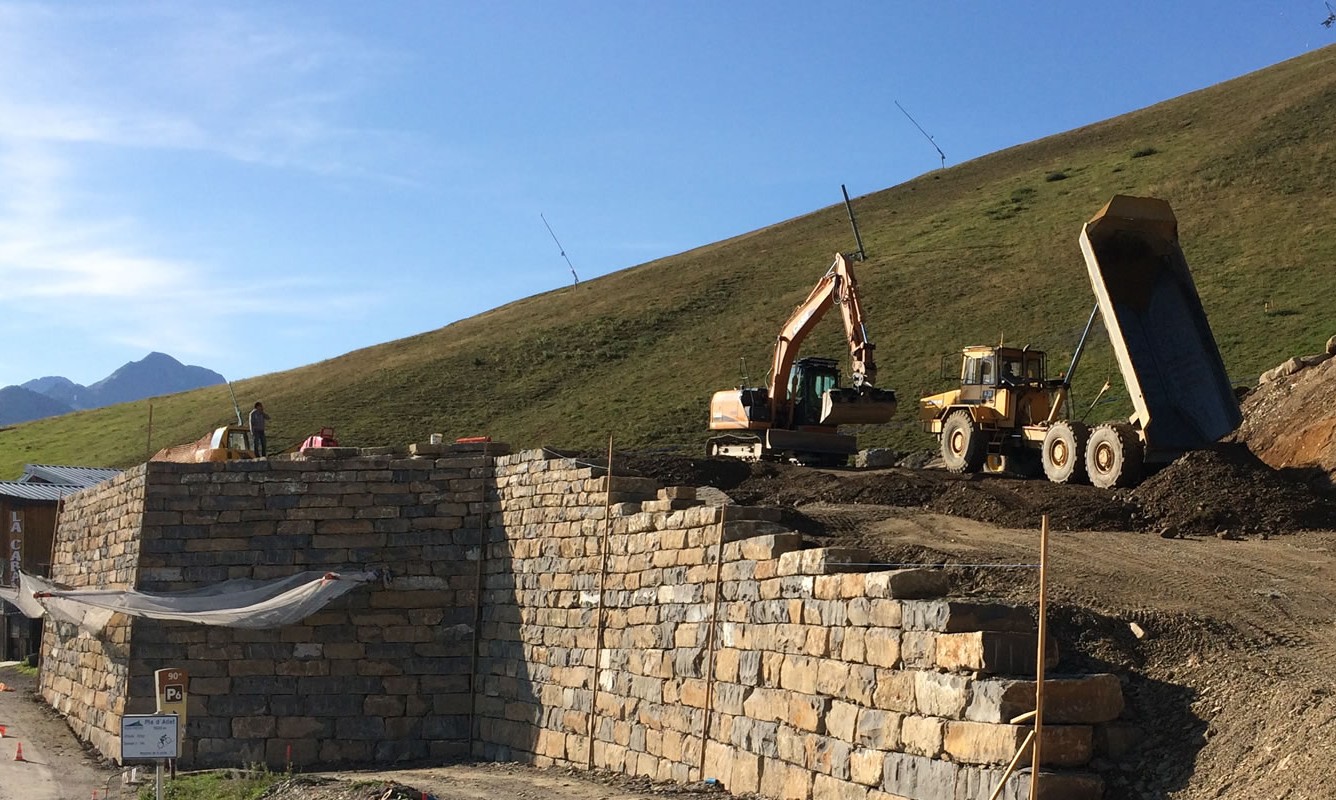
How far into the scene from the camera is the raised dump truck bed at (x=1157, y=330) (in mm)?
18641

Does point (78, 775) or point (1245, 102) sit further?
point (1245, 102)

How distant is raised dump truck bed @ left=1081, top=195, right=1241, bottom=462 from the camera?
1864 cm

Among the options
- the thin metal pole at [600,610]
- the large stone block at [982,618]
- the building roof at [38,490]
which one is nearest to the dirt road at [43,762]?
the thin metal pole at [600,610]

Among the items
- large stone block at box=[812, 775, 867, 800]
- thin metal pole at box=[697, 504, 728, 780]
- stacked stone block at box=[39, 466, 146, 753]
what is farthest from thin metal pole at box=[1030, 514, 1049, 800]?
stacked stone block at box=[39, 466, 146, 753]

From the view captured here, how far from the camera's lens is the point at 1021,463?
74.2 feet

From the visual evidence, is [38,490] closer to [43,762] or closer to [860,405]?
[43,762]

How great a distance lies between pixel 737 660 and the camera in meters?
12.0

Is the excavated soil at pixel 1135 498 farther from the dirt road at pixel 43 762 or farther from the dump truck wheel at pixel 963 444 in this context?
the dirt road at pixel 43 762

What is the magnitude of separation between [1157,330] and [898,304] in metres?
30.9

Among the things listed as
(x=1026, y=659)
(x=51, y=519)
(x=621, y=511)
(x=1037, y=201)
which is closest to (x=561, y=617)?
(x=621, y=511)

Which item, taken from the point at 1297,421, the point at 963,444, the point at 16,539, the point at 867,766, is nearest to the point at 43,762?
the point at 867,766

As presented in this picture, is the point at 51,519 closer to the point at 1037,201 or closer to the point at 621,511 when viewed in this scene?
the point at 621,511

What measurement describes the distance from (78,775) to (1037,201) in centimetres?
5127

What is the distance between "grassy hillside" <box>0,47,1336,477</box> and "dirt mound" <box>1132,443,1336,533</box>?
660 inches
